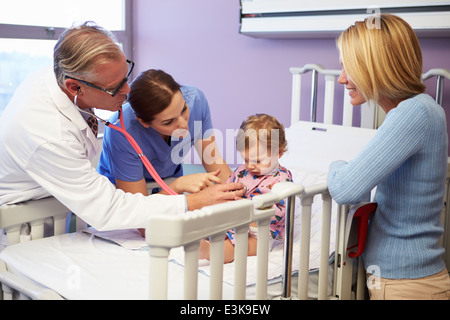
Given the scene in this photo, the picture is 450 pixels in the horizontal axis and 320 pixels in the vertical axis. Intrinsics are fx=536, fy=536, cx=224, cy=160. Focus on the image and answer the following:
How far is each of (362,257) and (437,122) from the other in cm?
46

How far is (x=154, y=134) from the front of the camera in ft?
5.96

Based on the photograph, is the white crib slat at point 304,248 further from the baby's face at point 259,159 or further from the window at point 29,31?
the window at point 29,31

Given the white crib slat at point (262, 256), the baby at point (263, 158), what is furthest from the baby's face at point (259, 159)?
the white crib slat at point (262, 256)

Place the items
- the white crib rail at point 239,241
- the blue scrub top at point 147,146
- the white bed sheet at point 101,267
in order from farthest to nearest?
the blue scrub top at point 147,146 < the white bed sheet at point 101,267 < the white crib rail at point 239,241

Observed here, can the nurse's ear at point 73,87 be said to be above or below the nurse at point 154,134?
above

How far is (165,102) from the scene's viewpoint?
1.64 m

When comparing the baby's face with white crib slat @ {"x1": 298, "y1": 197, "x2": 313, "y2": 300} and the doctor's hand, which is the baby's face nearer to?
the doctor's hand

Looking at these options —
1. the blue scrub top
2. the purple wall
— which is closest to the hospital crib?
the blue scrub top

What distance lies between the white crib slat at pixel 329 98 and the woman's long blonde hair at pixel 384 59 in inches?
44.8

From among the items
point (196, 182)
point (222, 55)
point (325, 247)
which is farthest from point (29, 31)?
point (325, 247)

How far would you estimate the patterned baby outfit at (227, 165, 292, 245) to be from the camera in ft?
5.19

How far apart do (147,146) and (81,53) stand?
0.47 metres

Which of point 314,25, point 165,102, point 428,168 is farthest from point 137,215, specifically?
point 314,25

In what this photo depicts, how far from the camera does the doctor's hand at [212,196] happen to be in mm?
1488
